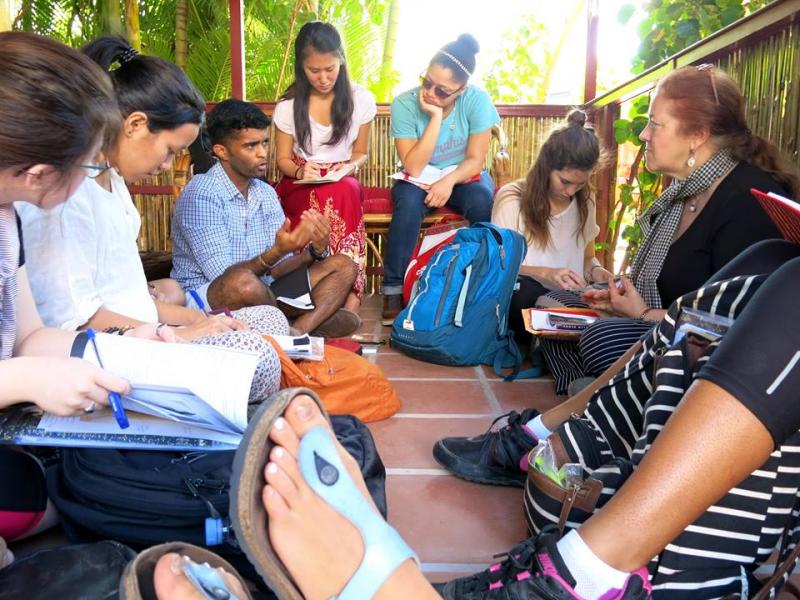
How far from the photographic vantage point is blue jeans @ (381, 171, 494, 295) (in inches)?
147

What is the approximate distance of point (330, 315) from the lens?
3.23 meters

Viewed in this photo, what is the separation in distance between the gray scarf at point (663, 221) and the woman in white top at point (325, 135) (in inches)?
63.6

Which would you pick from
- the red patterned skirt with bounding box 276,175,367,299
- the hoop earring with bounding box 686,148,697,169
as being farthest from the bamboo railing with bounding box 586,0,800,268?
the red patterned skirt with bounding box 276,175,367,299

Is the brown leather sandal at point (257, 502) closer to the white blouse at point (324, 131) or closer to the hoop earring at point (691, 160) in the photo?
the hoop earring at point (691, 160)

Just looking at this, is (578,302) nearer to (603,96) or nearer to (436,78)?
(436,78)

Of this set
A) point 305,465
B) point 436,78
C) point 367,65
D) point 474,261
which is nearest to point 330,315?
point 474,261

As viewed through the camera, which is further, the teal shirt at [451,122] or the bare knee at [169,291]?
the teal shirt at [451,122]

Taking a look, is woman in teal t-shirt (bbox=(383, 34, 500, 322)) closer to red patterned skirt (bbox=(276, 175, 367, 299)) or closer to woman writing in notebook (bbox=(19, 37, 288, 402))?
red patterned skirt (bbox=(276, 175, 367, 299))

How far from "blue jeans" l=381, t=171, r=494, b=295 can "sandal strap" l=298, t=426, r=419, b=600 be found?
273cm

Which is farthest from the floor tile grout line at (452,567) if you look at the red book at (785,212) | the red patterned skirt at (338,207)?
the red patterned skirt at (338,207)

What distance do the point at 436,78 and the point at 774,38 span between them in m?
1.83

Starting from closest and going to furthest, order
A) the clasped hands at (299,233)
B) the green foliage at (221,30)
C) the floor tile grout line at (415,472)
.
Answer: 1. the floor tile grout line at (415,472)
2. the clasped hands at (299,233)
3. the green foliage at (221,30)

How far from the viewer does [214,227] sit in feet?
9.16

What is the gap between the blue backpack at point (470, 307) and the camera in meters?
2.91
